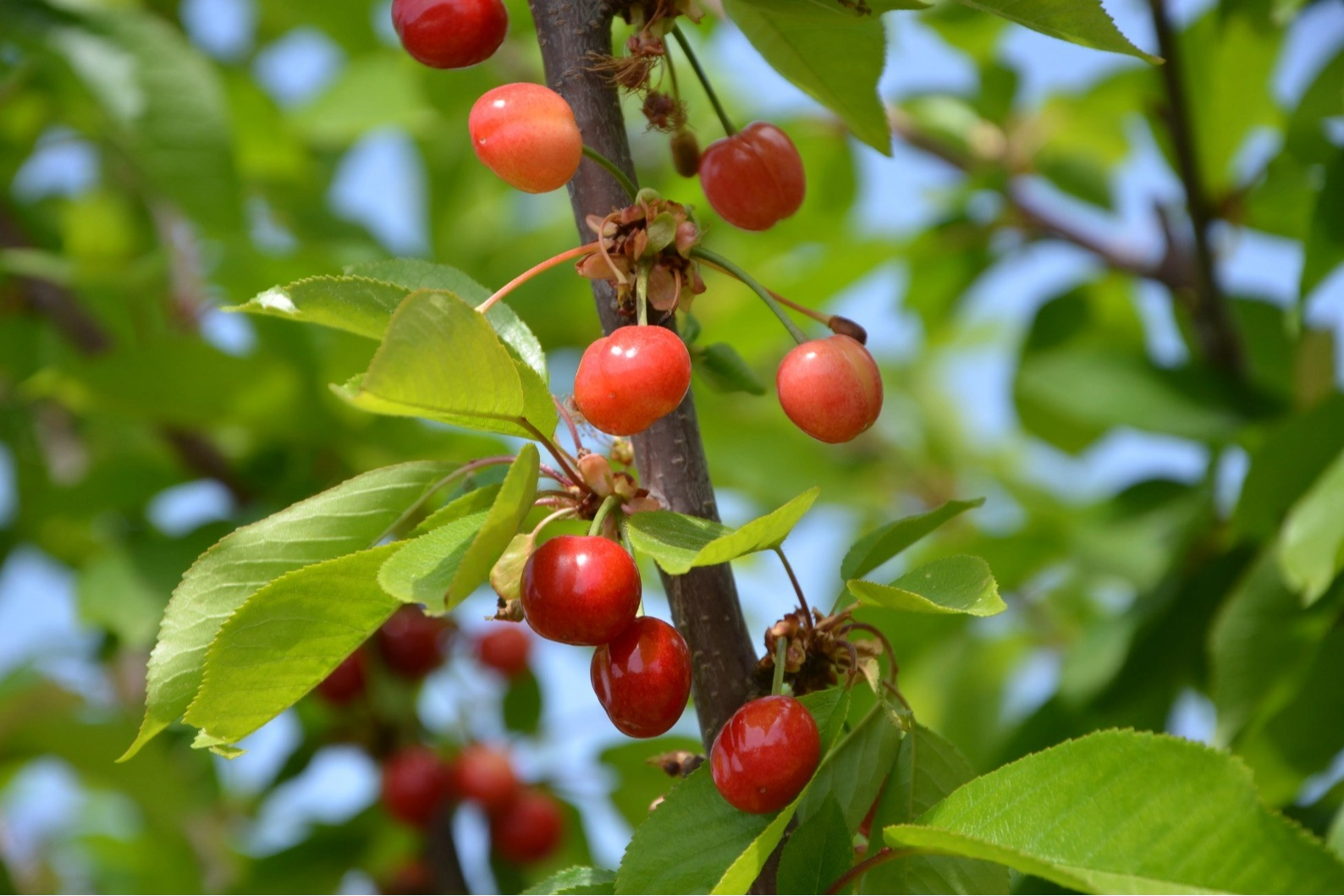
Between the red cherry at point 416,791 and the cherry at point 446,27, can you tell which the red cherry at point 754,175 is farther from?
the red cherry at point 416,791

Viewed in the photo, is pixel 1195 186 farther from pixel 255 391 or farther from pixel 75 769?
pixel 75 769

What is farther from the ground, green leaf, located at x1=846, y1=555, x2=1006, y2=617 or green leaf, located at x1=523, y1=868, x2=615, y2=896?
green leaf, located at x1=846, y1=555, x2=1006, y2=617

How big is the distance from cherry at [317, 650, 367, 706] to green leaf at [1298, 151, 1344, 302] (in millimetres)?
1700

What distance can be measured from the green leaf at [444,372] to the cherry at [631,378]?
0.05 meters

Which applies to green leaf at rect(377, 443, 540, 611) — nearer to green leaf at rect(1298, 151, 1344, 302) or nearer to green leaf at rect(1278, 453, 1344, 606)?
green leaf at rect(1278, 453, 1344, 606)

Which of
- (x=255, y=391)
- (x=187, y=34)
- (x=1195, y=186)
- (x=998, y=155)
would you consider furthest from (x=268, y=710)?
(x=187, y=34)

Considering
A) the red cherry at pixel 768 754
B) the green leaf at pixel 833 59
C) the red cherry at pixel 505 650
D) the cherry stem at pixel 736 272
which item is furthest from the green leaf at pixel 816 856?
the red cherry at pixel 505 650

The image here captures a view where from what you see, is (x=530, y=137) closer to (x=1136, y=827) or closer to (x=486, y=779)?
(x=1136, y=827)

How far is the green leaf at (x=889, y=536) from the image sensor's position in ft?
3.43

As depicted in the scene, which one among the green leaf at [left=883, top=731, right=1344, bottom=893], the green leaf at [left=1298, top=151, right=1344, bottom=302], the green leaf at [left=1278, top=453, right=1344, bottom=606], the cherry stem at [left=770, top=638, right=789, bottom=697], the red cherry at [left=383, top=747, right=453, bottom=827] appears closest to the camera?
the green leaf at [left=883, top=731, right=1344, bottom=893]

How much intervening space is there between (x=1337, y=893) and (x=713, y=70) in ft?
10.9

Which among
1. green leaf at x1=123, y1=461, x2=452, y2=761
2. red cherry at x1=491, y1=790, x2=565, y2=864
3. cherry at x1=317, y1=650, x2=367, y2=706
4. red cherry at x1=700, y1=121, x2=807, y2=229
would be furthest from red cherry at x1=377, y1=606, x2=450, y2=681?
red cherry at x1=700, y1=121, x2=807, y2=229

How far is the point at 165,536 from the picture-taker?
2197 millimetres

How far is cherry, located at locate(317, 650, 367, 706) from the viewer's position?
2.34 meters
